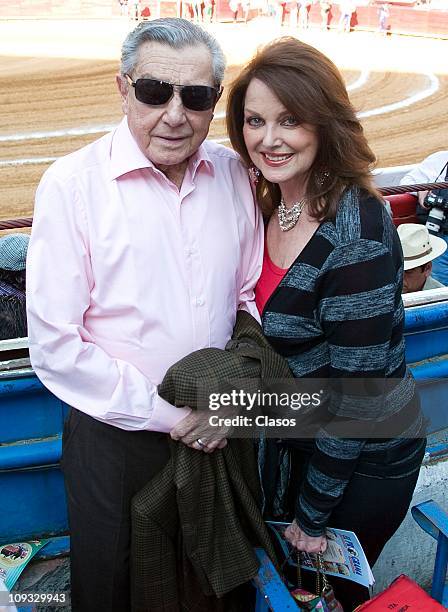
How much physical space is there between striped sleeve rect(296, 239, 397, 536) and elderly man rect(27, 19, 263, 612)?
0.92 feet

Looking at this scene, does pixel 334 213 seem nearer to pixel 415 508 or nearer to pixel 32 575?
pixel 415 508

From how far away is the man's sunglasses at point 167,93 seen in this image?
1840 millimetres

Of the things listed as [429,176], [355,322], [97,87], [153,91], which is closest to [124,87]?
[153,91]

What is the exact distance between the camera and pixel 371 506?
2.08 meters

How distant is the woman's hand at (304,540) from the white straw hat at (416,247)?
1.53 metres

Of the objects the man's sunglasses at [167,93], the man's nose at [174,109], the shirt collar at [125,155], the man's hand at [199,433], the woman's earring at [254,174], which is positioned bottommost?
the man's hand at [199,433]

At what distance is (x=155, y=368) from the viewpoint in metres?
1.96

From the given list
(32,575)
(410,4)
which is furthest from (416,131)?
(410,4)

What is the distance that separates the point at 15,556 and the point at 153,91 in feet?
5.74

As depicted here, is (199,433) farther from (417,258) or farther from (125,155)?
(417,258)

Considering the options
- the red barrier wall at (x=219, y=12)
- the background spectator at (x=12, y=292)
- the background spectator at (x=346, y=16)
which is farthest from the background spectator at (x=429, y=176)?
the background spectator at (x=346, y=16)

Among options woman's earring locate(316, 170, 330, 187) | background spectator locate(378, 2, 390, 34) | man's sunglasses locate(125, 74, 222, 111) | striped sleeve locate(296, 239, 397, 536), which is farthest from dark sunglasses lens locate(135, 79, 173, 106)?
background spectator locate(378, 2, 390, 34)

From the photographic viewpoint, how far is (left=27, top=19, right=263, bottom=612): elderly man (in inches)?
72.1

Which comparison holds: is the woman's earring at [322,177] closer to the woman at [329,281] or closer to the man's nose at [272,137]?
the woman at [329,281]
